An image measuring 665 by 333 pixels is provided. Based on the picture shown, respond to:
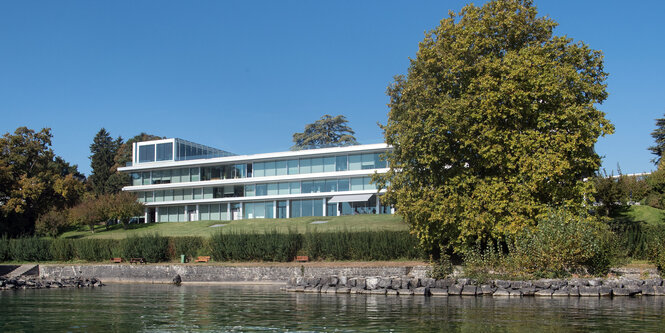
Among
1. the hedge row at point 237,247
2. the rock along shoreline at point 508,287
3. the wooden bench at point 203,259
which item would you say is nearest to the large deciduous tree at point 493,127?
the rock along shoreline at point 508,287

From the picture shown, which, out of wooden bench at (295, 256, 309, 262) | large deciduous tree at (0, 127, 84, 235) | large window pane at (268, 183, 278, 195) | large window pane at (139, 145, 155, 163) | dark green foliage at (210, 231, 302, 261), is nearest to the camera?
wooden bench at (295, 256, 309, 262)

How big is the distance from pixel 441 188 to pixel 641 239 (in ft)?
37.4

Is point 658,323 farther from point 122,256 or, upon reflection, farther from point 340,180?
point 340,180

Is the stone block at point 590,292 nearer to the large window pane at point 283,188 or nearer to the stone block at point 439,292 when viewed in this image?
the stone block at point 439,292

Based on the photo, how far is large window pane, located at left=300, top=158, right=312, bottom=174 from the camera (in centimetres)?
7050

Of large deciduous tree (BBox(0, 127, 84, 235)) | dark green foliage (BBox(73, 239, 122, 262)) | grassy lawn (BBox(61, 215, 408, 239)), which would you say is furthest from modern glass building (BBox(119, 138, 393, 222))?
dark green foliage (BBox(73, 239, 122, 262))

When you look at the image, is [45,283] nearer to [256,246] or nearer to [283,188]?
[256,246]

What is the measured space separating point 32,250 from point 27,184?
14751 mm

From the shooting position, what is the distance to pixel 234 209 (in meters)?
75.6

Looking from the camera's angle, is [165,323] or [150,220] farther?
[150,220]

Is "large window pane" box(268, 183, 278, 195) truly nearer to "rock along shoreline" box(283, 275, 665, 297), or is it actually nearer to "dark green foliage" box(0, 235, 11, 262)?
"dark green foliage" box(0, 235, 11, 262)

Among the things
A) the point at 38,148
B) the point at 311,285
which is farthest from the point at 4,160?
the point at 311,285

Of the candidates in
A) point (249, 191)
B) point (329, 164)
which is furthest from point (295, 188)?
point (249, 191)

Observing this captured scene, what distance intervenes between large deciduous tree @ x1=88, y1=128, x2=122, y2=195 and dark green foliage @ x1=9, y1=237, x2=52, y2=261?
133ft
